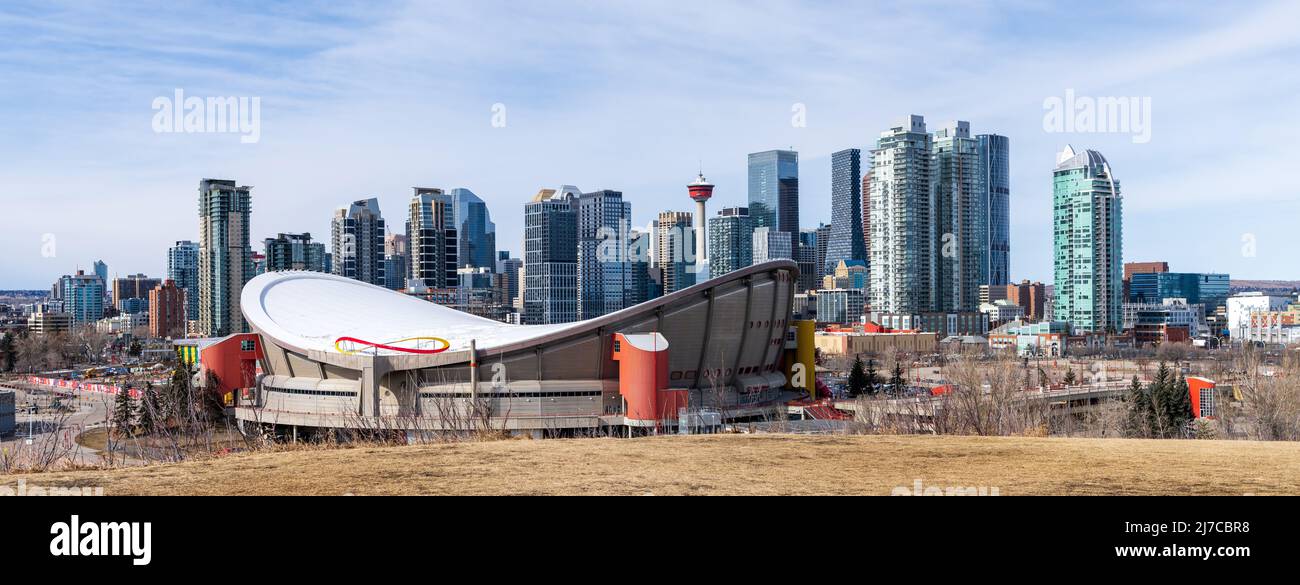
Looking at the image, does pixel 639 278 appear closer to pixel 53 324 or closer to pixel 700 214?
pixel 700 214

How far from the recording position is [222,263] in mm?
138000

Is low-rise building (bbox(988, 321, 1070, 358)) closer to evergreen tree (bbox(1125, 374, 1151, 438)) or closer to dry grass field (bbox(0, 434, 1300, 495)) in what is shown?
evergreen tree (bbox(1125, 374, 1151, 438))

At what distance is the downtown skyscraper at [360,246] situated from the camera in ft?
584

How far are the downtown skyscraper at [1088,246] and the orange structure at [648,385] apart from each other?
376 feet

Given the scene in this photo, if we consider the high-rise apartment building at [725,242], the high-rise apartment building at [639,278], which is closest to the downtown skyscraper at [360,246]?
the high-rise apartment building at [639,278]

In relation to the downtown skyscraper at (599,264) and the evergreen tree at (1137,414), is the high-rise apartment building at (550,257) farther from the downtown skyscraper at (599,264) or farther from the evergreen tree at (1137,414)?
the evergreen tree at (1137,414)

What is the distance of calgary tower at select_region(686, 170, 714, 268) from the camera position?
597 ft

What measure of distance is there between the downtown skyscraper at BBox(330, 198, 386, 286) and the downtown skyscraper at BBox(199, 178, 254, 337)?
118ft

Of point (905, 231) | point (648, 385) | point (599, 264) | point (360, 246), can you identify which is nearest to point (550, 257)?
point (599, 264)
